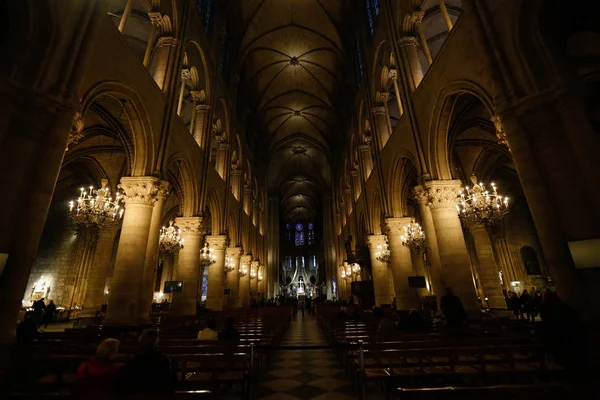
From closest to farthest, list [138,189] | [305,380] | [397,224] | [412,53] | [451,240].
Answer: [305,380] < [138,189] < [451,240] < [412,53] < [397,224]

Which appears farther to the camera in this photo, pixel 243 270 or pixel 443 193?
pixel 243 270

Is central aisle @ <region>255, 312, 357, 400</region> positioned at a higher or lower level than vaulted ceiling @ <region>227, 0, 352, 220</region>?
lower

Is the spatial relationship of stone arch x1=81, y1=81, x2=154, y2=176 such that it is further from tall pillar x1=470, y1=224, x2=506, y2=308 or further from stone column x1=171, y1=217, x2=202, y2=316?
tall pillar x1=470, y1=224, x2=506, y2=308

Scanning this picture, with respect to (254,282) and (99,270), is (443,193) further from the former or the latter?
(254,282)

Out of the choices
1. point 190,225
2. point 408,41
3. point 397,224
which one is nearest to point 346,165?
point 397,224

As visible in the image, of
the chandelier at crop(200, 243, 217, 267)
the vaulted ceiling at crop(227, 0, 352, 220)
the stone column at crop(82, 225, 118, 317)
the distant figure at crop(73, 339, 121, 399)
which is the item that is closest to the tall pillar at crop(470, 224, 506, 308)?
the chandelier at crop(200, 243, 217, 267)

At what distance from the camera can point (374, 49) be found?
15.2 meters

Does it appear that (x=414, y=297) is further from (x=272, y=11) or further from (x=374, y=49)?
(x=272, y=11)

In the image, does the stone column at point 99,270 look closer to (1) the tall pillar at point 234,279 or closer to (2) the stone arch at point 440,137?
(1) the tall pillar at point 234,279

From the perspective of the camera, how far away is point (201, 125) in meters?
14.1

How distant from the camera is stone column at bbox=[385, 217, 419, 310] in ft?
41.6

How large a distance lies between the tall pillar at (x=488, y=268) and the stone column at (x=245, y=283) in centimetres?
1578

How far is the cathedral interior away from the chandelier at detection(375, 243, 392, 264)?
0.11 meters

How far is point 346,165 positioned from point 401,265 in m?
13.8
